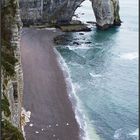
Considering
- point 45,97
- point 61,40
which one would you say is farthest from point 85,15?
point 45,97

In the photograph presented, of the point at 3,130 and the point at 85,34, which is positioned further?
the point at 85,34

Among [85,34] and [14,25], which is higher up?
[14,25]

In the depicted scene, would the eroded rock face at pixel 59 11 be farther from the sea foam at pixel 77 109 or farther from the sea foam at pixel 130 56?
the sea foam at pixel 77 109

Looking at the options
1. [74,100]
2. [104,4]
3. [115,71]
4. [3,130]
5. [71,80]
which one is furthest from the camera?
[104,4]

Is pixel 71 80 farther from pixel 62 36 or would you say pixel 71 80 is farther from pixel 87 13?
pixel 87 13

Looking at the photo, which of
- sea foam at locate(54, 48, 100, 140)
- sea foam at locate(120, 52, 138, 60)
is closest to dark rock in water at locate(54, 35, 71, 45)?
sea foam at locate(120, 52, 138, 60)

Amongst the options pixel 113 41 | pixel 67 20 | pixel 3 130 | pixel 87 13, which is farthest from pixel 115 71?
pixel 87 13
